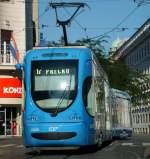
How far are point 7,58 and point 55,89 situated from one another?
29.4 meters

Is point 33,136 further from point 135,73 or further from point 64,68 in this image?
point 135,73

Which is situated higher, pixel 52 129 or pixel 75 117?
pixel 75 117

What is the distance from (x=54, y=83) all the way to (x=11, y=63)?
29.2m

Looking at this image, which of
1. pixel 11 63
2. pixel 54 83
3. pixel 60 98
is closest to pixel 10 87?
pixel 11 63

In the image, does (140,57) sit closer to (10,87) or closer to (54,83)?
(10,87)

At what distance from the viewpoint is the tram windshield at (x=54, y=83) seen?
862 inches

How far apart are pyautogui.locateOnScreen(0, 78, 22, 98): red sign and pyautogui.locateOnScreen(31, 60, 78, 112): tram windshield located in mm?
28993

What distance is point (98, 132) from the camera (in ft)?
78.4

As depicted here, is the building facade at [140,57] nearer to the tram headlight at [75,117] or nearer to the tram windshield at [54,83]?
the tram windshield at [54,83]

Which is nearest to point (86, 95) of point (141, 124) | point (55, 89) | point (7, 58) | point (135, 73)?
point (55, 89)

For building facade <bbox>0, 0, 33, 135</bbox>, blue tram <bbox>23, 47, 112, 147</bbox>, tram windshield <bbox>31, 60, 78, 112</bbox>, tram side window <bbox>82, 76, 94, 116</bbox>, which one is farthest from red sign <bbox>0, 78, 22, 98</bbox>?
tram side window <bbox>82, 76, 94, 116</bbox>

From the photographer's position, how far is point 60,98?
2189cm

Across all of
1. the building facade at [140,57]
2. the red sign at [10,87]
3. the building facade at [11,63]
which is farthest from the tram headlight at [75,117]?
the building facade at [140,57]

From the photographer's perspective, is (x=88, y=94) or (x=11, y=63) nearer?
(x=88, y=94)
